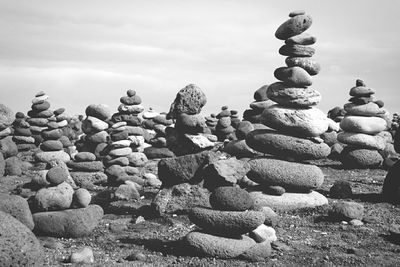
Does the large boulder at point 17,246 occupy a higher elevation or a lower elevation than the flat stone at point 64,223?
higher

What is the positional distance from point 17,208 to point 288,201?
6733mm

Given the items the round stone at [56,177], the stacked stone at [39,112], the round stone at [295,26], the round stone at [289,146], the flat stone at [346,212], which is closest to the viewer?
the round stone at [56,177]

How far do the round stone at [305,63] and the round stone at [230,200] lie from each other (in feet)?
20.4

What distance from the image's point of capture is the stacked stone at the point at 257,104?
1677 centimetres

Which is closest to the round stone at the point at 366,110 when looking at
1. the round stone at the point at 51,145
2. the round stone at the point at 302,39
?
the round stone at the point at 302,39

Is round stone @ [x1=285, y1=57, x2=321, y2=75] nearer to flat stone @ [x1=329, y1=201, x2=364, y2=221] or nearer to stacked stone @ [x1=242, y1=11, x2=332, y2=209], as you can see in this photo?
stacked stone @ [x1=242, y1=11, x2=332, y2=209]

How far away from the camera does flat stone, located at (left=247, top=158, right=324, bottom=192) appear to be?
12203 mm

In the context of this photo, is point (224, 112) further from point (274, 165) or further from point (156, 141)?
point (274, 165)

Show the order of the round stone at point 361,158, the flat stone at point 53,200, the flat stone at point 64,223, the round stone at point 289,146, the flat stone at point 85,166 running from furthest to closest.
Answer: the round stone at point 361,158
the flat stone at point 85,166
the round stone at point 289,146
the flat stone at point 53,200
the flat stone at point 64,223

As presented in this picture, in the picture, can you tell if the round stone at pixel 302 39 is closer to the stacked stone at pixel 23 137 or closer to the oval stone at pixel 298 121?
the oval stone at pixel 298 121

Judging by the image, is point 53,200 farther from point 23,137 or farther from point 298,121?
point 23,137

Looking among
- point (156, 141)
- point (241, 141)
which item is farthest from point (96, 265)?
point (156, 141)

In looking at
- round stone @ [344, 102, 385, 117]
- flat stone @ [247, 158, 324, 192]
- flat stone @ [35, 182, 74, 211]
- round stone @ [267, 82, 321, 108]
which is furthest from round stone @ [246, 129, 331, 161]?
round stone @ [344, 102, 385, 117]

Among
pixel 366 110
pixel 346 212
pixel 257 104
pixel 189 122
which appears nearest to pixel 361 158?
pixel 366 110
